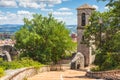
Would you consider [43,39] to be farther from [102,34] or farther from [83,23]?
[102,34]

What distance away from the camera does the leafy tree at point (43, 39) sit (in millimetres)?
54812

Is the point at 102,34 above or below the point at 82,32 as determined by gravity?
above

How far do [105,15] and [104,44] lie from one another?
3725mm

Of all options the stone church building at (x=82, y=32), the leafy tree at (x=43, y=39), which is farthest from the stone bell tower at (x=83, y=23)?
the leafy tree at (x=43, y=39)

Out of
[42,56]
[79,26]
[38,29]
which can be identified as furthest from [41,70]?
[79,26]

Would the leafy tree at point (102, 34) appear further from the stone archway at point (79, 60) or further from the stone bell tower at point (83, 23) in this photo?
the stone bell tower at point (83, 23)

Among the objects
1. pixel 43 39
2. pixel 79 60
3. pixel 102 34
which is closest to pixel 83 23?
pixel 79 60

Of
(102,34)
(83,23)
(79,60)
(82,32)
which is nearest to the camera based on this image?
A: (102,34)

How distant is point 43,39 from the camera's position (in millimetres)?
55750

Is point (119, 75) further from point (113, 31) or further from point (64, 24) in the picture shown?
point (64, 24)

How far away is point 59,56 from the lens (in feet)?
190

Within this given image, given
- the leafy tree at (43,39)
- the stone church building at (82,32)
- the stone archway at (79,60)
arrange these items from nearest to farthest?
the leafy tree at (43,39) < the stone archway at (79,60) < the stone church building at (82,32)

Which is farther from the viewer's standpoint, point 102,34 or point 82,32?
point 82,32

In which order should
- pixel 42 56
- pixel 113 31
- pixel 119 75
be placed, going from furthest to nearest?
pixel 42 56 → pixel 113 31 → pixel 119 75
